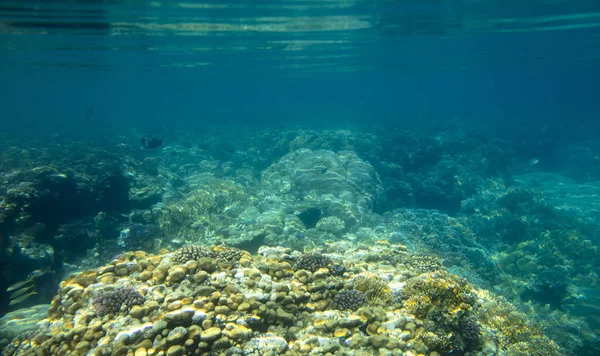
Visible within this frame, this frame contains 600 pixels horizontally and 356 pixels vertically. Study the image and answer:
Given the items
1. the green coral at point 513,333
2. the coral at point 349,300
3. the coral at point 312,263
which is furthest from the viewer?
the coral at point 312,263

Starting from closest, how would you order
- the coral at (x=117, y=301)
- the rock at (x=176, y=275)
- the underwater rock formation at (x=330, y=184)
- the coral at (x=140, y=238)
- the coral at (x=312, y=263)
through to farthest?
the coral at (x=117, y=301)
the rock at (x=176, y=275)
the coral at (x=312, y=263)
the coral at (x=140, y=238)
the underwater rock formation at (x=330, y=184)

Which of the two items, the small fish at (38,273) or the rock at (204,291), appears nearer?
the rock at (204,291)

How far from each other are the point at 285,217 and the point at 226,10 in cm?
1231

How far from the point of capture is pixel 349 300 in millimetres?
4668

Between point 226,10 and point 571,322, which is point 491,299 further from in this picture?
point 226,10

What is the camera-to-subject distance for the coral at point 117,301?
409 cm

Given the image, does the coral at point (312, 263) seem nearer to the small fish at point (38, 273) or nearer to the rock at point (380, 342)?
the rock at point (380, 342)

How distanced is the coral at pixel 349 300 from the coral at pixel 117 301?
2.79 meters

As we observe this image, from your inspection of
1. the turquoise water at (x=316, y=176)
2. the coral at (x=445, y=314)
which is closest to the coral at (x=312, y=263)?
the coral at (x=445, y=314)

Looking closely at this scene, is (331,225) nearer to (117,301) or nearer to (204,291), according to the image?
(204,291)

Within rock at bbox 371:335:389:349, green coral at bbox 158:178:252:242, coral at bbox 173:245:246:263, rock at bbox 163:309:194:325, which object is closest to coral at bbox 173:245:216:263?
coral at bbox 173:245:246:263

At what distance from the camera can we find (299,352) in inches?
144

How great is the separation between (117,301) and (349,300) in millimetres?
3308

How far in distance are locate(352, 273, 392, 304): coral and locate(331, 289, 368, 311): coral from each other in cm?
17
